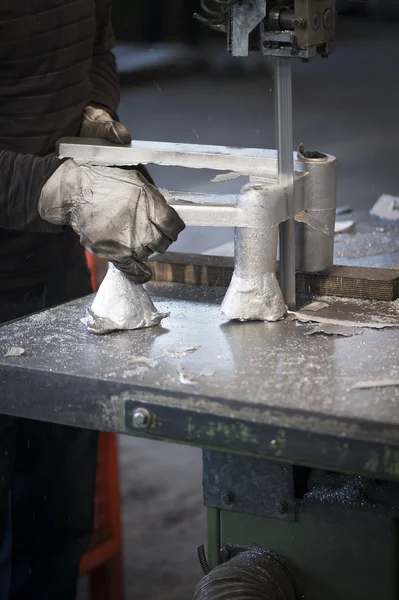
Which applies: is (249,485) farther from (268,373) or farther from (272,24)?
(272,24)

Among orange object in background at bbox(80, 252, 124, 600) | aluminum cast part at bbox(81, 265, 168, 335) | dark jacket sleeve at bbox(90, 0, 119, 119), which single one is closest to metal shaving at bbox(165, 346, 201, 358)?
aluminum cast part at bbox(81, 265, 168, 335)

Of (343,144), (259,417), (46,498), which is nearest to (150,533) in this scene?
(46,498)

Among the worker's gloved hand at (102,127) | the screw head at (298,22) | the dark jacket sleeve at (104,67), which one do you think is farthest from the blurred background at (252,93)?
the screw head at (298,22)

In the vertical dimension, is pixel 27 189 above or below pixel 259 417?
above

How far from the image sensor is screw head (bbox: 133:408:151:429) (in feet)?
3.84

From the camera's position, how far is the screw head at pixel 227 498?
1.34 meters

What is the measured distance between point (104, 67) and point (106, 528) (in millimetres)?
1069

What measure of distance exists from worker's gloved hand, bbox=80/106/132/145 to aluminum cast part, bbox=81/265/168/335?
0.35 metres

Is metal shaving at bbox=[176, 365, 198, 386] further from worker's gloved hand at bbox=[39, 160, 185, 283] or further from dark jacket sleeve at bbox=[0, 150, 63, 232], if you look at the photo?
dark jacket sleeve at bbox=[0, 150, 63, 232]

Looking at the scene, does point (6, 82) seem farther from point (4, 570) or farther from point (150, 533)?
point (150, 533)

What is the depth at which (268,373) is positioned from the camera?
123 centimetres

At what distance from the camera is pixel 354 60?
176 inches

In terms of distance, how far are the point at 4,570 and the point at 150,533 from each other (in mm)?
759

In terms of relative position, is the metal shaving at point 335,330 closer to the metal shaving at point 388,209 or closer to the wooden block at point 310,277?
the wooden block at point 310,277
